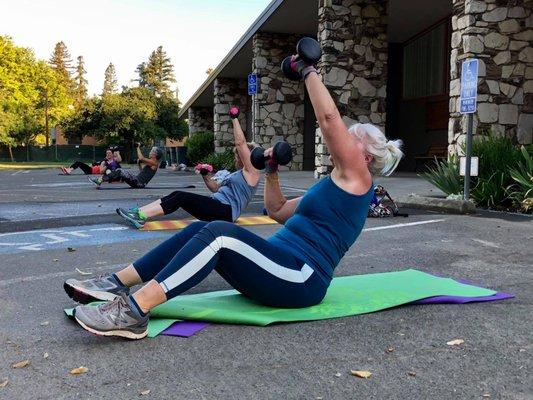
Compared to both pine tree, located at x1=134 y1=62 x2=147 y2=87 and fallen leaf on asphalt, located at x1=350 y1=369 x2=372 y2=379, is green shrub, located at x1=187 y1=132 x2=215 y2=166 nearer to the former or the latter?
fallen leaf on asphalt, located at x1=350 y1=369 x2=372 y2=379

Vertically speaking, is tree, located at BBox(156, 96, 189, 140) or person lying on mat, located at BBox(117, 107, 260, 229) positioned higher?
tree, located at BBox(156, 96, 189, 140)

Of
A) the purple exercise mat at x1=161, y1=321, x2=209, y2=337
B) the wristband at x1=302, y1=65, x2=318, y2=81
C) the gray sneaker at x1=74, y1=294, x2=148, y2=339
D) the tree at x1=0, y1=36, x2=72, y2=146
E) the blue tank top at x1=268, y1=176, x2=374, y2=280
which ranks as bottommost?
the purple exercise mat at x1=161, y1=321, x2=209, y2=337

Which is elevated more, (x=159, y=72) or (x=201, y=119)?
(x=159, y=72)

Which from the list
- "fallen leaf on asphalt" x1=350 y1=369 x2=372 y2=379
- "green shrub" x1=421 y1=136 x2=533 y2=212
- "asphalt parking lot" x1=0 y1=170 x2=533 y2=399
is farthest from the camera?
"green shrub" x1=421 y1=136 x2=533 y2=212

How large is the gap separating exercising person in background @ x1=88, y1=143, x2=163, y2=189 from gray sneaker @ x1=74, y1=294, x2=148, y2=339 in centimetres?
998

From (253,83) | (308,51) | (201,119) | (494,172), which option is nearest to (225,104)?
(201,119)

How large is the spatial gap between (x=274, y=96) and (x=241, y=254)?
18107mm

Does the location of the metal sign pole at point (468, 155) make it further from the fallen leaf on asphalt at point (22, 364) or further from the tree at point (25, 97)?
the tree at point (25, 97)

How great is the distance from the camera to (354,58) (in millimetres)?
15539

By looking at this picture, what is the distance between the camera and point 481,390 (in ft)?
8.02

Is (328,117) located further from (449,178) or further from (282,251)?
(449,178)

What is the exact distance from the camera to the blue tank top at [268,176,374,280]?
318cm

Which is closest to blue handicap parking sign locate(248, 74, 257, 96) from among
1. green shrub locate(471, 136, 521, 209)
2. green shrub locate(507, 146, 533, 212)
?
green shrub locate(471, 136, 521, 209)

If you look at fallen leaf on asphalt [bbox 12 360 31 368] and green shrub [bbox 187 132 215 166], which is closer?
fallen leaf on asphalt [bbox 12 360 31 368]
